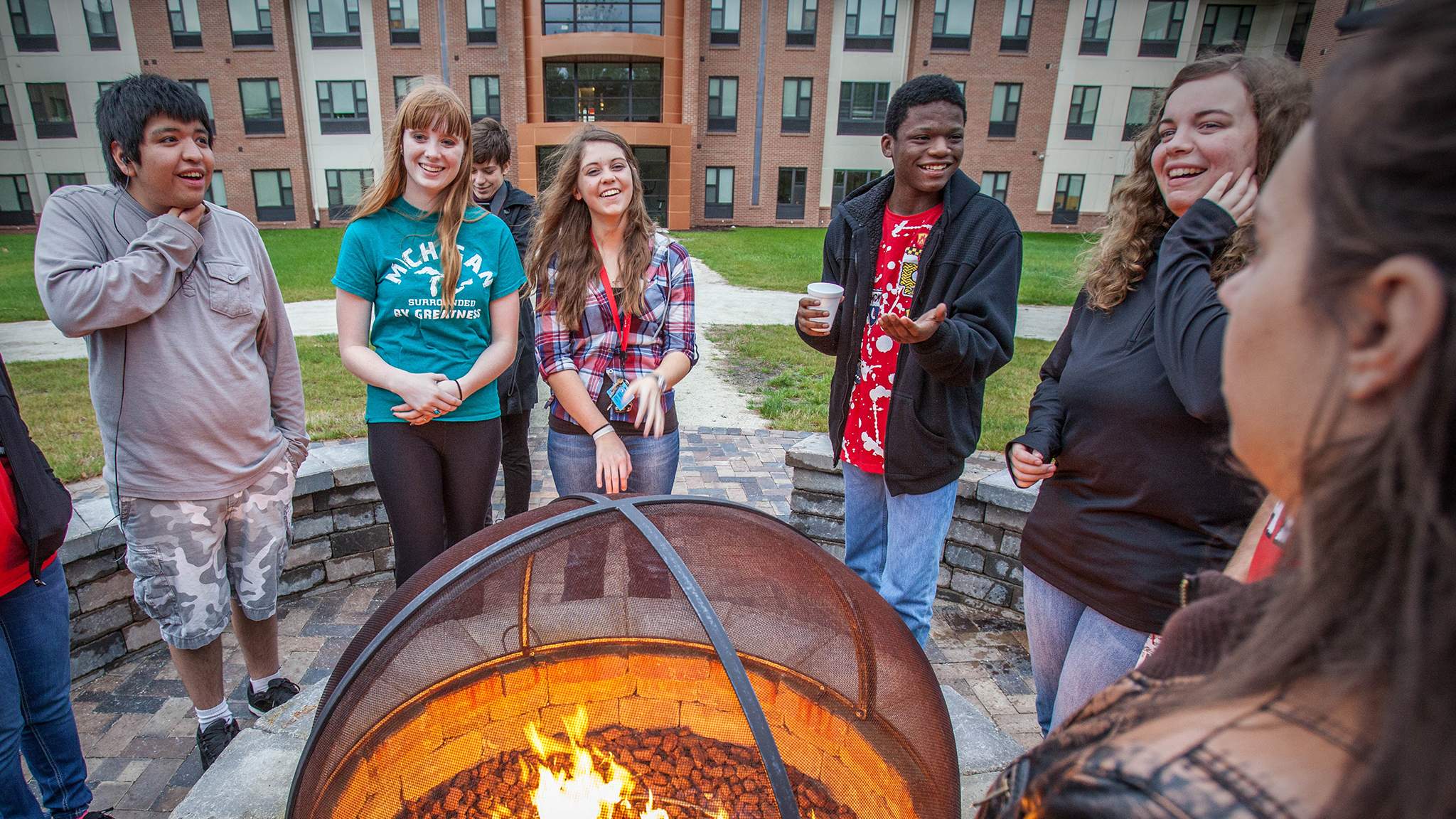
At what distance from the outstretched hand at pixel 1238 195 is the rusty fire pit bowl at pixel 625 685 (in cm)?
126

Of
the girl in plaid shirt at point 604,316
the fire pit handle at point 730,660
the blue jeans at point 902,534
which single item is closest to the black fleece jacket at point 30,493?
the girl in plaid shirt at point 604,316

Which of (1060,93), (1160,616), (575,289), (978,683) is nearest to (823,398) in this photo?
(978,683)

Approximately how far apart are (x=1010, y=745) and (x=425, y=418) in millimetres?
2203

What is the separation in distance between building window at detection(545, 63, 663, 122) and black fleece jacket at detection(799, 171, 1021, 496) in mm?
26107

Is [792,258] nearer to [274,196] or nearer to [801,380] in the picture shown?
[801,380]

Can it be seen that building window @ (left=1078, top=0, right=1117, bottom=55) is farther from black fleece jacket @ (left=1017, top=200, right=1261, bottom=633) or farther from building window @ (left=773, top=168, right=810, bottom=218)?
black fleece jacket @ (left=1017, top=200, right=1261, bottom=633)

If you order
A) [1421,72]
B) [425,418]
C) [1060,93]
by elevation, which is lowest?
[425,418]

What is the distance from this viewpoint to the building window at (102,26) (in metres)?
23.7

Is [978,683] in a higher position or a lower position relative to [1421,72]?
lower

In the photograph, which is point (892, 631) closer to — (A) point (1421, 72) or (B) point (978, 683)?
(A) point (1421, 72)

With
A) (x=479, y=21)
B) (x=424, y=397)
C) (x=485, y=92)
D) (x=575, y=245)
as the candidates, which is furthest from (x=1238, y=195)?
(x=479, y=21)

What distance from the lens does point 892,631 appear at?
5.77ft

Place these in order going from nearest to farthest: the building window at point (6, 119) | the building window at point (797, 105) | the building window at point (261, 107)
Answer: the building window at point (6, 119) < the building window at point (261, 107) < the building window at point (797, 105)

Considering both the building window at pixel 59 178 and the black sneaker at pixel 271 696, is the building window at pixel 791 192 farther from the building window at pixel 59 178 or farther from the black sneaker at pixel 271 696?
the black sneaker at pixel 271 696
